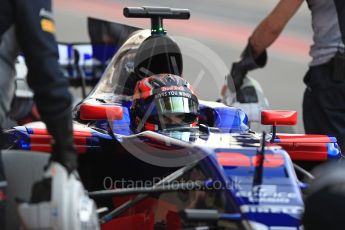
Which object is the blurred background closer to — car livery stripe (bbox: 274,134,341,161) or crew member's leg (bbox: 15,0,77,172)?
car livery stripe (bbox: 274,134,341,161)

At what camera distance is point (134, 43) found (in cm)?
519

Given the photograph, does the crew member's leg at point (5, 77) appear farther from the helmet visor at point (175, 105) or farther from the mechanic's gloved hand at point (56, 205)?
the helmet visor at point (175, 105)

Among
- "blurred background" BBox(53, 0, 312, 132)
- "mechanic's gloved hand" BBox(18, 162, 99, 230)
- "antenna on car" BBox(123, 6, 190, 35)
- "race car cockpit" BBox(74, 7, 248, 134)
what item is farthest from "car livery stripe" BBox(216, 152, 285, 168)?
"blurred background" BBox(53, 0, 312, 132)

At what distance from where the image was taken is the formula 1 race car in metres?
3.38

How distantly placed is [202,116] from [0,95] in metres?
1.95

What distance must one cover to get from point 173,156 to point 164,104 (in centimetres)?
49

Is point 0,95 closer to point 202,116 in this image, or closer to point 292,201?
point 292,201

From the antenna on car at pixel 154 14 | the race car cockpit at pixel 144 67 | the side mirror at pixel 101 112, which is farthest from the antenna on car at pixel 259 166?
the antenna on car at pixel 154 14

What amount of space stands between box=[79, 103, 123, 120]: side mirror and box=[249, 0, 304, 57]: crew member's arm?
147 centimetres

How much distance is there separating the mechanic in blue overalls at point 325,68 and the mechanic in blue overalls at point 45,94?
2.35 metres

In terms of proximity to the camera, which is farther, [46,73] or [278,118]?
[278,118]

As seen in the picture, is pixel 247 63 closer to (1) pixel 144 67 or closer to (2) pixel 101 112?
(1) pixel 144 67

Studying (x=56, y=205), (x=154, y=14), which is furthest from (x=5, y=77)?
(x=154, y=14)

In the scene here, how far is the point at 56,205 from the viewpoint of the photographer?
3117 millimetres
